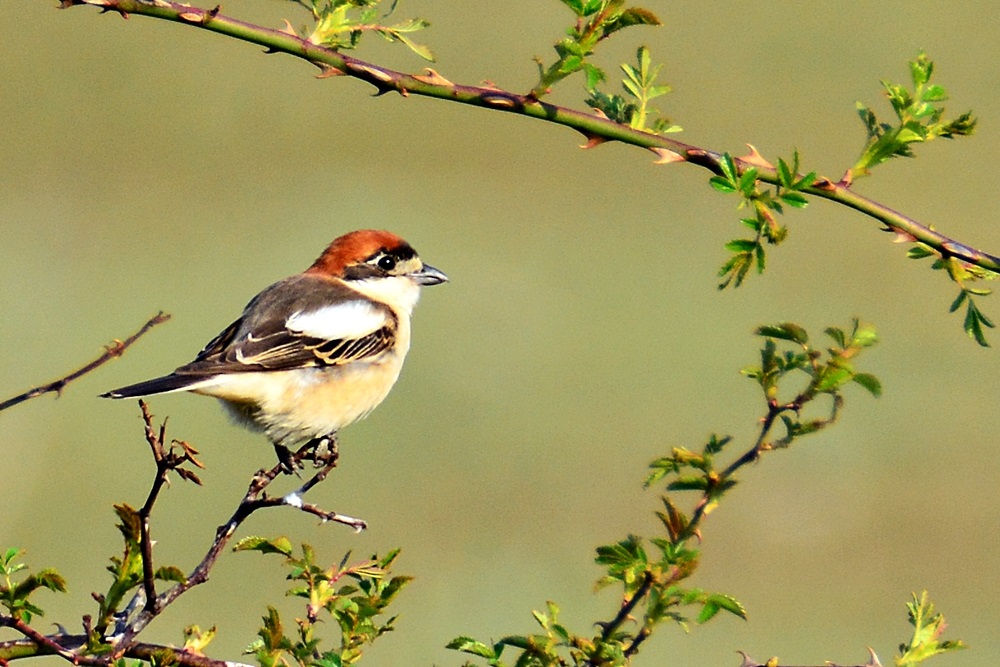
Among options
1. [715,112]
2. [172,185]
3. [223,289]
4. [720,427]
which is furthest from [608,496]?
[715,112]

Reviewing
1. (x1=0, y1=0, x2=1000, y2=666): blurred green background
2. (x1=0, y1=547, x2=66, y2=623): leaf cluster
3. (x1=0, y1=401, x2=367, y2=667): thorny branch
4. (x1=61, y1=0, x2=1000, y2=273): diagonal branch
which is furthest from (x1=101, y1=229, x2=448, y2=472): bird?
(x1=0, y1=0, x2=1000, y2=666): blurred green background

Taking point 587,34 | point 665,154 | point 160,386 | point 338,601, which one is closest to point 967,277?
point 665,154

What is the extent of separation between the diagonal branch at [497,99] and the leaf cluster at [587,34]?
6cm

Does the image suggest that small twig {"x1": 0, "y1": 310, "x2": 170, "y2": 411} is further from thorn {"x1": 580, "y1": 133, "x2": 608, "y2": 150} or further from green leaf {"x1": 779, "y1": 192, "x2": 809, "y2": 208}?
green leaf {"x1": 779, "y1": 192, "x2": 809, "y2": 208}

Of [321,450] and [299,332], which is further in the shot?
[299,332]

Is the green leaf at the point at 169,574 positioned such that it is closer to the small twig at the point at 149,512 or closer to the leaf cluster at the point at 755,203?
the small twig at the point at 149,512

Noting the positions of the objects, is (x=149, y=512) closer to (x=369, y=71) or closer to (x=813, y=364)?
(x=369, y=71)

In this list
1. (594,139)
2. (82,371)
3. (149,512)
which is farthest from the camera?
(82,371)

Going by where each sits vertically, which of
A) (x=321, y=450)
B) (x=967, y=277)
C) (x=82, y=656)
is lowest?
(x=82, y=656)

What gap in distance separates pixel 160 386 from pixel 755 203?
214cm

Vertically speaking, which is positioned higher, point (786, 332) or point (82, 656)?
point (786, 332)

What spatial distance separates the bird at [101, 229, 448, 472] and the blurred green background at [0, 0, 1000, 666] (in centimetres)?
454

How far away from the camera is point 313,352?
450 centimetres

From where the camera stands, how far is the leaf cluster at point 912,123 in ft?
7.87
